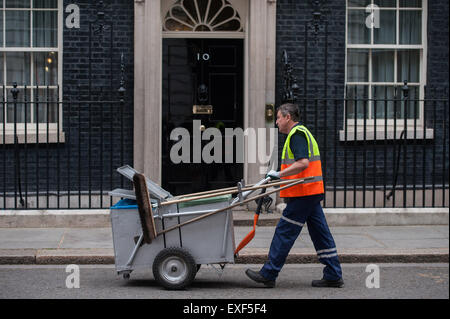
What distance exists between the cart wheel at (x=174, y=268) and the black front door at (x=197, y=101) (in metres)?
4.69

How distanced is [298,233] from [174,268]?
1.22 metres

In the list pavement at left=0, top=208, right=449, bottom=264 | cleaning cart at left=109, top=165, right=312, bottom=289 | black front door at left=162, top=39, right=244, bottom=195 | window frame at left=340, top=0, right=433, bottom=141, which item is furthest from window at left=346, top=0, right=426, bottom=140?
cleaning cart at left=109, top=165, right=312, bottom=289

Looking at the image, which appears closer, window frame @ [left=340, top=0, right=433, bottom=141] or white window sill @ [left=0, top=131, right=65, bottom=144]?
white window sill @ [left=0, top=131, right=65, bottom=144]

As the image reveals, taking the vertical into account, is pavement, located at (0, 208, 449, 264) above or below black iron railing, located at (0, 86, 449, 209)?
below

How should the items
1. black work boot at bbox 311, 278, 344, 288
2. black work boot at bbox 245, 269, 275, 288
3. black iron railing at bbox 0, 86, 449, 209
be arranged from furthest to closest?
black iron railing at bbox 0, 86, 449, 209, black work boot at bbox 311, 278, 344, 288, black work boot at bbox 245, 269, 275, 288

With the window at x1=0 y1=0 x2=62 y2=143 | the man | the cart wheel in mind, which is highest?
the window at x1=0 y1=0 x2=62 y2=143

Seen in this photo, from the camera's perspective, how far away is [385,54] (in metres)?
11.7

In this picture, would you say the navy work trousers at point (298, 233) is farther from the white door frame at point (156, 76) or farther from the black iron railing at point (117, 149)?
the white door frame at point (156, 76)

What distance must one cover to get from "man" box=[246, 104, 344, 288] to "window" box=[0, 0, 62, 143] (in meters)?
5.48

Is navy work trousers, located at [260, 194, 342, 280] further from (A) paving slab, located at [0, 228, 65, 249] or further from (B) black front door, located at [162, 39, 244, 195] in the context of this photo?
(B) black front door, located at [162, 39, 244, 195]

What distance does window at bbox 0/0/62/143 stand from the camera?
36.5 ft

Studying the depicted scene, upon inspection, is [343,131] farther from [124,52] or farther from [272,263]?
Result: [272,263]

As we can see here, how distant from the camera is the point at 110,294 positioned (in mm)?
6512

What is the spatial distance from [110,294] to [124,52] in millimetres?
5381
